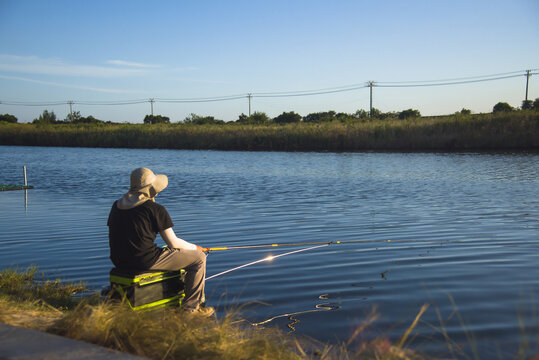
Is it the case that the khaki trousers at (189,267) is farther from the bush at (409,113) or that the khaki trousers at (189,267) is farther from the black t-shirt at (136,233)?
the bush at (409,113)

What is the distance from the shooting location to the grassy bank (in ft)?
111

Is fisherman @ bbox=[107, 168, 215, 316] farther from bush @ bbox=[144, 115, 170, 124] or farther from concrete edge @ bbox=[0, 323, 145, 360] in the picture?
bush @ bbox=[144, 115, 170, 124]

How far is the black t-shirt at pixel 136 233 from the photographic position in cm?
434

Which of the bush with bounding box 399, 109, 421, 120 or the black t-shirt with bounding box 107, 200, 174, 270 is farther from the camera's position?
the bush with bounding box 399, 109, 421, 120

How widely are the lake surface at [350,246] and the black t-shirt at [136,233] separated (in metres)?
1.14

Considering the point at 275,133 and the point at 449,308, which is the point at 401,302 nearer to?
the point at 449,308

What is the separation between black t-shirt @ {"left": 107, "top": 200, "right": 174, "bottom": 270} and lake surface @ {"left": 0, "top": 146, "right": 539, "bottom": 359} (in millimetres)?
1144

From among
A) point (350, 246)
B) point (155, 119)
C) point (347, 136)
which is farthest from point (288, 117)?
point (350, 246)

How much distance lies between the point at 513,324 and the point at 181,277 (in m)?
3.05

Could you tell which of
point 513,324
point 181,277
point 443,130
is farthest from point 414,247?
point 443,130

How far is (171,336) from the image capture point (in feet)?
11.1

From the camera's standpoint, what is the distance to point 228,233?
30.5 ft

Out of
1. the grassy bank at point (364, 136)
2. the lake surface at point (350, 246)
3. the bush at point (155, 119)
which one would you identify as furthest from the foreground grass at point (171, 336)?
the bush at point (155, 119)

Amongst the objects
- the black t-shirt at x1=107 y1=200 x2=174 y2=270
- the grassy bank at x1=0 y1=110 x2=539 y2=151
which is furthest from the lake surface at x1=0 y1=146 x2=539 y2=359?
the grassy bank at x1=0 y1=110 x2=539 y2=151
